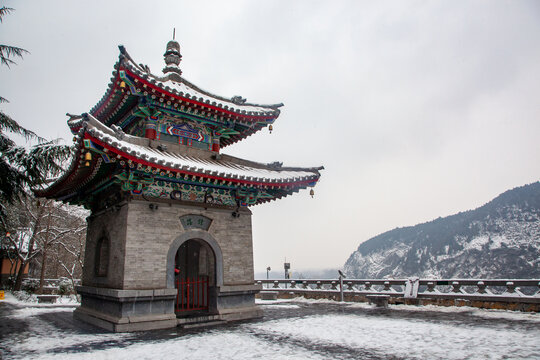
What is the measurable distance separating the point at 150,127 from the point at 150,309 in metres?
6.25

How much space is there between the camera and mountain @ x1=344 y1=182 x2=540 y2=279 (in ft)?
326

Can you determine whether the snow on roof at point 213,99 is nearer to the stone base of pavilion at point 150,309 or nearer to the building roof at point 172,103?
the building roof at point 172,103

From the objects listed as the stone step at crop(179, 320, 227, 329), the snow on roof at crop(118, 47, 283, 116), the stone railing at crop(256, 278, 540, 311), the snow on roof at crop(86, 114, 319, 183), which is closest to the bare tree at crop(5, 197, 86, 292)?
the snow on roof at crop(118, 47, 283, 116)

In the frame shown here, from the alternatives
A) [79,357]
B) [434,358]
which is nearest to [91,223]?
[79,357]

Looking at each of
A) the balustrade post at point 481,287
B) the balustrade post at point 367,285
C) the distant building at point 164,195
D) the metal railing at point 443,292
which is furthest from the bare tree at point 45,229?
the balustrade post at point 481,287

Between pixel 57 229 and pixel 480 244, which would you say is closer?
pixel 57 229

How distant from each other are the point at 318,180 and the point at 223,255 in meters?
4.70

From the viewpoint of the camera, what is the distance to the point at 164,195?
465 inches

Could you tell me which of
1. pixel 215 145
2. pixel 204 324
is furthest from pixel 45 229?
pixel 204 324

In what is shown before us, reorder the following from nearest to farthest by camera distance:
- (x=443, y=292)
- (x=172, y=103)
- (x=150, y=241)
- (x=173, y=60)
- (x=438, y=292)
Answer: (x=150, y=241) < (x=172, y=103) < (x=438, y=292) < (x=173, y=60) < (x=443, y=292)

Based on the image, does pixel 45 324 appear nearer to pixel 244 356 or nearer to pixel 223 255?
pixel 223 255

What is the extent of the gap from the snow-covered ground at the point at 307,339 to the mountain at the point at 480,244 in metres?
99.0

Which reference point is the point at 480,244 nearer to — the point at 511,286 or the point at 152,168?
the point at 511,286

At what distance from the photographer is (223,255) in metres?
12.6
